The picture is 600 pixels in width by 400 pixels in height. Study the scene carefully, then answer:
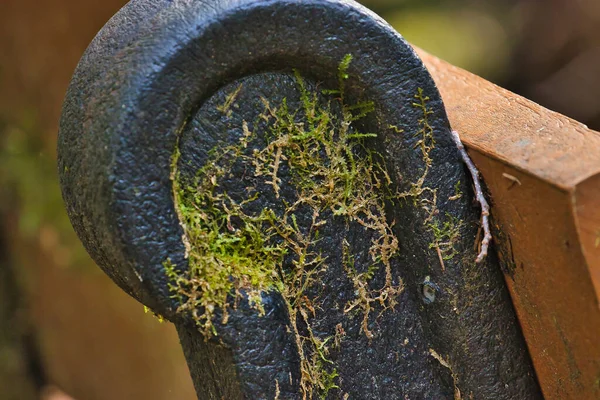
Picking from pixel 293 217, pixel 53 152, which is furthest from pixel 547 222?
pixel 53 152

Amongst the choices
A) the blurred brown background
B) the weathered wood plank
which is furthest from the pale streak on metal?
the blurred brown background

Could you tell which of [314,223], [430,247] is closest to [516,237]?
[430,247]

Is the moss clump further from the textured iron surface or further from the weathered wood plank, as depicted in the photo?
the weathered wood plank

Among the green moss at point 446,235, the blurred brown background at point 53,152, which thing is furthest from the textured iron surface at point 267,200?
the blurred brown background at point 53,152

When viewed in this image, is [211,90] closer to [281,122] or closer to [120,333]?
[281,122]

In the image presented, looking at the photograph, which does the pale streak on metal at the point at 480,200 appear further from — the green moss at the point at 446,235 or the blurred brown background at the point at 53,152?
the blurred brown background at the point at 53,152
